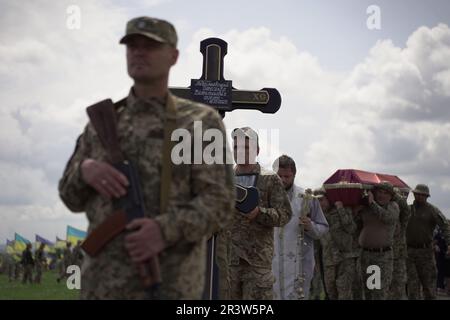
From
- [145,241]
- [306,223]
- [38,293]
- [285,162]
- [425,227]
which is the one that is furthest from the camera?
[38,293]

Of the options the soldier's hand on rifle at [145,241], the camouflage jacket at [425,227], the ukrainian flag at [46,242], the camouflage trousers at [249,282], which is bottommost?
the soldier's hand on rifle at [145,241]

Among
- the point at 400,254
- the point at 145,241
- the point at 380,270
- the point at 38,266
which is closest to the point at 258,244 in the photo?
the point at 145,241

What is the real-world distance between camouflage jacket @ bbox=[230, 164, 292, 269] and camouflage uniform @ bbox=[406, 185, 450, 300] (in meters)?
5.96

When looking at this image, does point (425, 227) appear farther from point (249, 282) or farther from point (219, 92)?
point (249, 282)

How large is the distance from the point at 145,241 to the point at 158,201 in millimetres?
225

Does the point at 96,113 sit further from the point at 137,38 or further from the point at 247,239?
the point at 247,239

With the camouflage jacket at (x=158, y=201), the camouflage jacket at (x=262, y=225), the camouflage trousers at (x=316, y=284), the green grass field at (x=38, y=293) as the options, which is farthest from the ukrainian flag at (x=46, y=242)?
the camouflage jacket at (x=158, y=201)

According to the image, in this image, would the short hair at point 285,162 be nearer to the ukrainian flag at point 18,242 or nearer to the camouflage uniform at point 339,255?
the camouflage uniform at point 339,255

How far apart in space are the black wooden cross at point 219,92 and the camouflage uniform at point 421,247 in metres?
5.55

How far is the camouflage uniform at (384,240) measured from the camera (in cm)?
1024

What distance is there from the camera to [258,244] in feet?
21.9

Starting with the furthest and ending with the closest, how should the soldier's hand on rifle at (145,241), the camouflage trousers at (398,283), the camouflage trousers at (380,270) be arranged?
the camouflage trousers at (398,283)
the camouflage trousers at (380,270)
the soldier's hand on rifle at (145,241)

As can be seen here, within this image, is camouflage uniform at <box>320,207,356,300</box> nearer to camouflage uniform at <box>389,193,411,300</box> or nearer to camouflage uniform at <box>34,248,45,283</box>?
camouflage uniform at <box>389,193,411,300</box>

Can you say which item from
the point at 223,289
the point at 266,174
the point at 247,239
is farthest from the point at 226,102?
the point at 223,289
